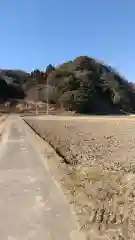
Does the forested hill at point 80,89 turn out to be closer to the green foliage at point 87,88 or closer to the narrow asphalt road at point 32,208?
the green foliage at point 87,88

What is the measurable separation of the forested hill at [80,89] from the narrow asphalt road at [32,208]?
317 ft

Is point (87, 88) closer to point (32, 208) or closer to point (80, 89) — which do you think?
point (80, 89)

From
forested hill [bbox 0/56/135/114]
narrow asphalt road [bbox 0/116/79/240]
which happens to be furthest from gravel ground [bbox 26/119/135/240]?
forested hill [bbox 0/56/135/114]

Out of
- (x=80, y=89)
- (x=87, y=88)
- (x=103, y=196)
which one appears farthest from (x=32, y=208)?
(x=87, y=88)

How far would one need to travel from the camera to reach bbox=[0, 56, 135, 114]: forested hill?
11199 centimetres

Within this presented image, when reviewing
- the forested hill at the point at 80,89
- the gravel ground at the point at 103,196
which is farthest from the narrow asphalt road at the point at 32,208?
the forested hill at the point at 80,89

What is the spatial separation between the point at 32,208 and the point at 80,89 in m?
105

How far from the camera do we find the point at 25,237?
6160mm

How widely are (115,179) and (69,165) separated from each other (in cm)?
387

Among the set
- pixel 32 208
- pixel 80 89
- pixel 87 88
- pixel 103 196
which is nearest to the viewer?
pixel 32 208

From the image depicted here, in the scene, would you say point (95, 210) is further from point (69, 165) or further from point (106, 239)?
point (69, 165)

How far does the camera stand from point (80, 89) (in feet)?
368

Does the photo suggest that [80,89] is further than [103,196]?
Yes

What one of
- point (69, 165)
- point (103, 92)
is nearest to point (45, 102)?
point (103, 92)
